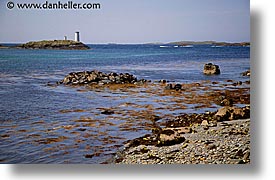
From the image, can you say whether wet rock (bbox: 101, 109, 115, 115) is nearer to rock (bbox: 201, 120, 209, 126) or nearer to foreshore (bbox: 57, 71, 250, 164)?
foreshore (bbox: 57, 71, 250, 164)

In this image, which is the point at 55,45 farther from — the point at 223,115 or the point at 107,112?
the point at 223,115

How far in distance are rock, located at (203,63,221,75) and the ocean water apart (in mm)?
33

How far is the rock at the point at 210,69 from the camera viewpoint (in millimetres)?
3154

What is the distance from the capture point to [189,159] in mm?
2982

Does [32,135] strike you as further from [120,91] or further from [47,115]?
[120,91]

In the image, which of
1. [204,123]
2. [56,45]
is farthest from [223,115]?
[56,45]

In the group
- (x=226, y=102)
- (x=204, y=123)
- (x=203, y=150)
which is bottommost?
(x=203, y=150)

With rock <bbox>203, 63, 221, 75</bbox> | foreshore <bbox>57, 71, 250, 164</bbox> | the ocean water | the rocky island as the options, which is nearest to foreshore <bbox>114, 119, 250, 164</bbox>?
foreshore <bbox>57, 71, 250, 164</bbox>

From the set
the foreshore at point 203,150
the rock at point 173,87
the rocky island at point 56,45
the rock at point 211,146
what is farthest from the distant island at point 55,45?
the rock at point 211,146

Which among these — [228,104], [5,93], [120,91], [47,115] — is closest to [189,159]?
[228,104]

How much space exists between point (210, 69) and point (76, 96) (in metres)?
1.01

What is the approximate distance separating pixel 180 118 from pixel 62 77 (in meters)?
0.91

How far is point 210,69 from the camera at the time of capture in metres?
3.17

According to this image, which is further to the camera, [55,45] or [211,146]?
[55,45]
